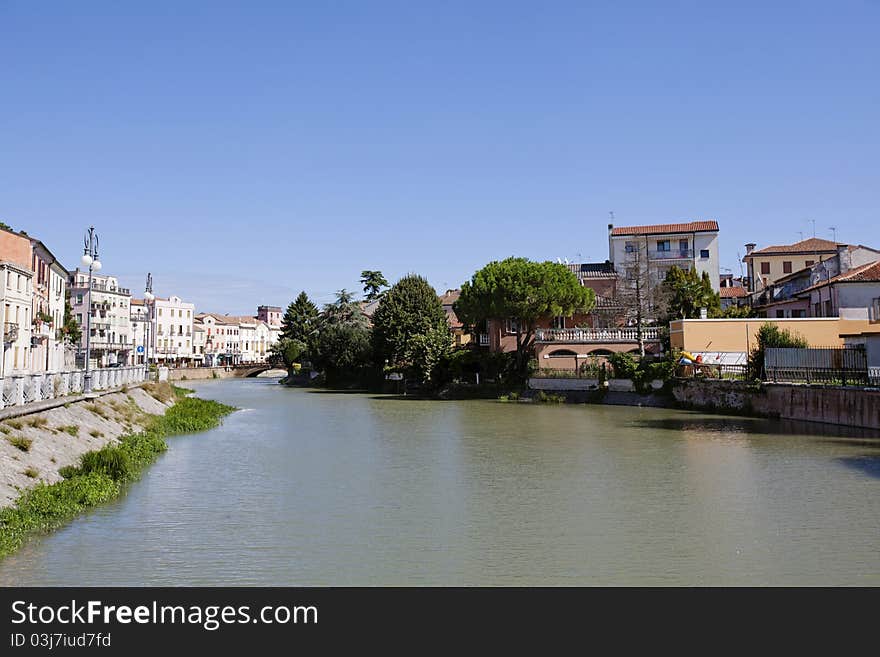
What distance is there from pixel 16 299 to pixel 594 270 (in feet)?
165

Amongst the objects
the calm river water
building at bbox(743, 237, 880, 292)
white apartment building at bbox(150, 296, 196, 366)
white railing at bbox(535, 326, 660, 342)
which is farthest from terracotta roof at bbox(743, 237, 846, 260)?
white apartment building at bbox(150, 296, 196, 366)

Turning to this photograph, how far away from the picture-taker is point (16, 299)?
43.8 m

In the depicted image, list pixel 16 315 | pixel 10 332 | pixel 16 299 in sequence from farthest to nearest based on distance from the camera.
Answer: pixel 16 315 < pixel 16 299 < pixel 10 332

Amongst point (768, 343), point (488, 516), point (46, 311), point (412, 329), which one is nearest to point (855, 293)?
point (768, 343)

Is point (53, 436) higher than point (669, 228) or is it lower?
lower

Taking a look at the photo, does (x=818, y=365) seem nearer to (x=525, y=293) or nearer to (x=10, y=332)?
(x=525, y=293)

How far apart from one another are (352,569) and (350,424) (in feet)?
91.8

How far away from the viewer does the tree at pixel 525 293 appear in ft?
183

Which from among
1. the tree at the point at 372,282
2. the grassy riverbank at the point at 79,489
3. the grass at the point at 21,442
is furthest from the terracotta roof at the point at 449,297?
the grass at the point at 21,442

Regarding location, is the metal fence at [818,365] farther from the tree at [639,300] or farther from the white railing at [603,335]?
the white railing at [603,335]

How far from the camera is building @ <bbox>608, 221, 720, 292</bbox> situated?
74000 millimetres

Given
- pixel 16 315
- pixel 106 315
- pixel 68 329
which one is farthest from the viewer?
pixel 106 315
